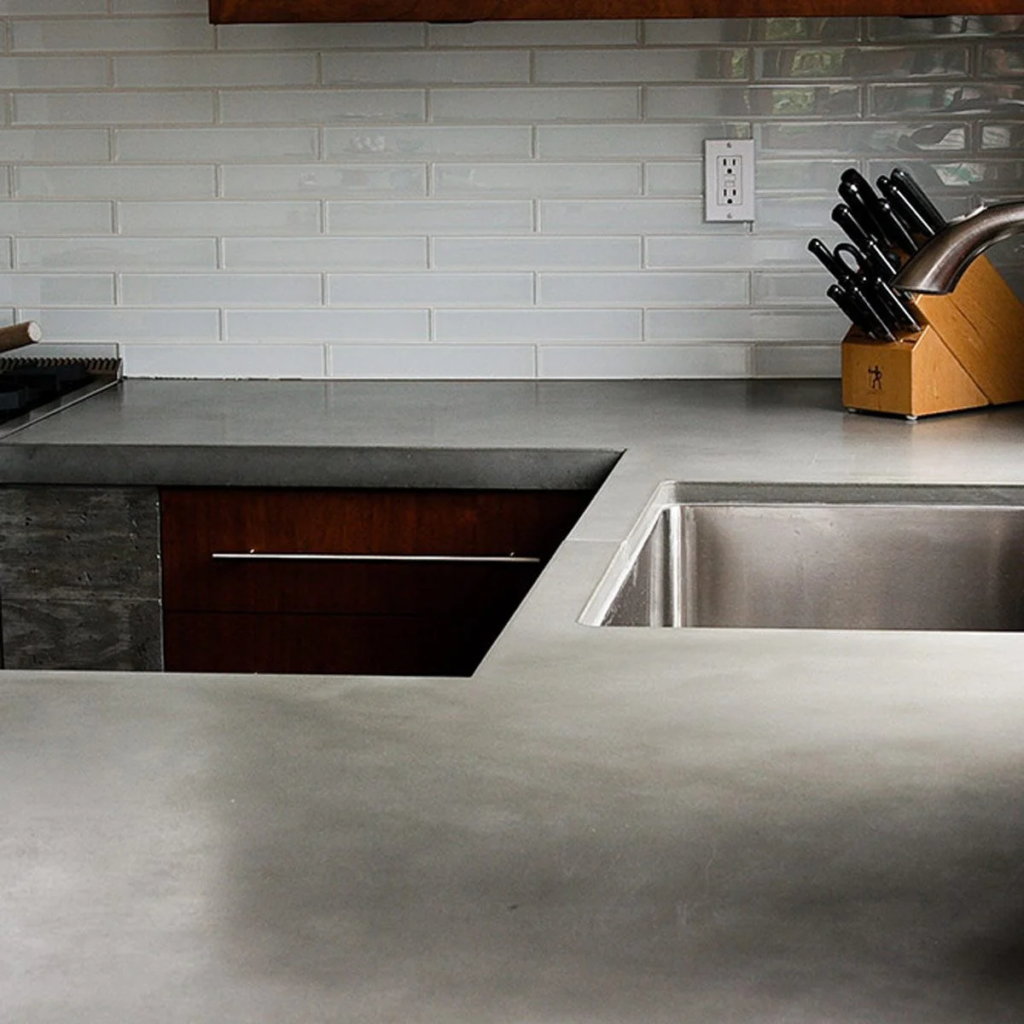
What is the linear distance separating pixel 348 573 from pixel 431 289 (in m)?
0.82

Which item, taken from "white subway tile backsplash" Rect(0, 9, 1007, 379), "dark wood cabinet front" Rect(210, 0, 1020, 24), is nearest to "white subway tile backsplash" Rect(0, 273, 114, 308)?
"white subway tile backsplash" Rect(0, 9, 1007, 379)

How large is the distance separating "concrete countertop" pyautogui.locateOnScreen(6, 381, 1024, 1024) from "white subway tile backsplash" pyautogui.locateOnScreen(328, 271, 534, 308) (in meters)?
1.50

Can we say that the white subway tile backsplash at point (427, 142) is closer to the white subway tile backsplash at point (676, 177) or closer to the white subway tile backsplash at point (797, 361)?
the white subway tile backsplash at point (676, 177)

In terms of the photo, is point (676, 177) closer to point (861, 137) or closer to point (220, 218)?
point (861, 137)

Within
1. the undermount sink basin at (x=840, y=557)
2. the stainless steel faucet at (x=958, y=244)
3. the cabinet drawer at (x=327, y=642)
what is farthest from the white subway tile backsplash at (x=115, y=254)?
the stainless steel faucet at (x=958, y=244)

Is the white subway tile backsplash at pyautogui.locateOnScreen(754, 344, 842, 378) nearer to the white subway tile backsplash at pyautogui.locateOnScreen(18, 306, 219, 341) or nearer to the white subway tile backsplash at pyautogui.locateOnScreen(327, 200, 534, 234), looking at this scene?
the white subway tile backsplash at pyautogui.locateOnScreen(327, 200, 534, 234)

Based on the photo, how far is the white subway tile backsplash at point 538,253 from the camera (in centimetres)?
305

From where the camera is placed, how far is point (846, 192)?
2.66 m

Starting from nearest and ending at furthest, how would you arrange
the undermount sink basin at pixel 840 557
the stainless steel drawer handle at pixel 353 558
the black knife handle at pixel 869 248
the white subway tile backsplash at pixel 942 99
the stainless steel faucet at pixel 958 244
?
the stainless steel faucet at pixel 958 244, the undermount sink basin at pixel 840 557, the stainless steel drawer handle at pixel 353 558, the black knife handle at pixel 869 248, the white subway tile backsplash at pixel 942 99

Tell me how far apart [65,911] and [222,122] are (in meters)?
2.41

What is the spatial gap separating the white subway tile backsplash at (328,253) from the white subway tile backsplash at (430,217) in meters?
0.02

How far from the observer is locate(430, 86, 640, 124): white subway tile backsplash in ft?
9.89

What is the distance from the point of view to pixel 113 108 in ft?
10.2

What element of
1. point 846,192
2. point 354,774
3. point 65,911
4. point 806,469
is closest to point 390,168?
point 846,192
